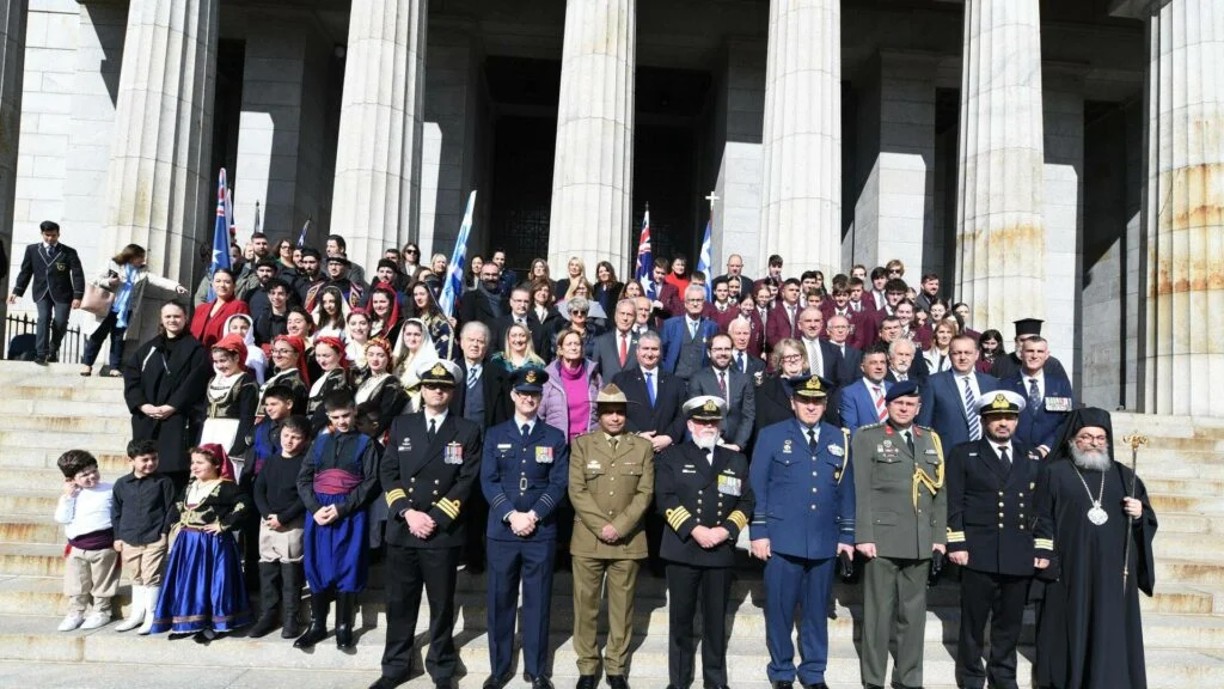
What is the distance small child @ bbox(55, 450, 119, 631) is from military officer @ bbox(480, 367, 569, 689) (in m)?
3.21

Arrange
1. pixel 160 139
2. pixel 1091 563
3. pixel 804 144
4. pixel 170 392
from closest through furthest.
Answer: pixel 1091 563 → pixel 170 392 → pixel 160 139 → pixel 804 144

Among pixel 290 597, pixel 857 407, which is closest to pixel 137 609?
pixel 290 597

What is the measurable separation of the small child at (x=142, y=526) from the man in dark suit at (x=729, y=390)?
4.52 meters

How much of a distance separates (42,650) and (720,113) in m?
20.5

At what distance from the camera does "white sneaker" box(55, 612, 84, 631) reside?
7234 millimetres

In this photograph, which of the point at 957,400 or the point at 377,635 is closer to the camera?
the point at 377,635

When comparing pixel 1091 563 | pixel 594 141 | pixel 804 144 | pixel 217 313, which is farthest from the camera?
pixel 804 144

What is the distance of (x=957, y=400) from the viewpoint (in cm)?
841

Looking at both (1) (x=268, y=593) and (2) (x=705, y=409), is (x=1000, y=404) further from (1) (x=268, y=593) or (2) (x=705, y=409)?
(1) (x=268, y=593)

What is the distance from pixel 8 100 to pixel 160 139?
2944mm

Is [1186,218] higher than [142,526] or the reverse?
higher

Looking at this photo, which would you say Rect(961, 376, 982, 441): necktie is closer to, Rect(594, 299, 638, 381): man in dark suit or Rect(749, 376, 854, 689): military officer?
Rect(749, 376, 854, 689): military officer

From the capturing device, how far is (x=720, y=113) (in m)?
24.2

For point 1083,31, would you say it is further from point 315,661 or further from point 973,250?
point 315,661
